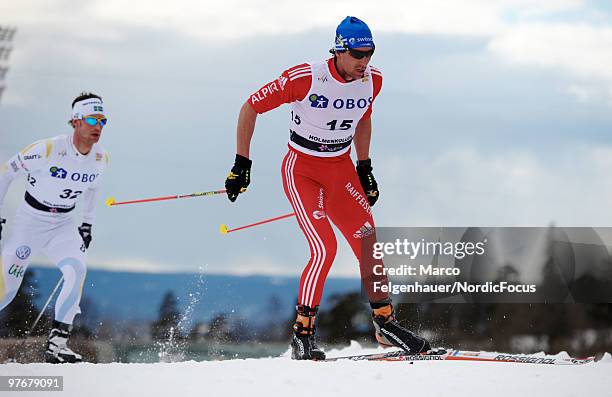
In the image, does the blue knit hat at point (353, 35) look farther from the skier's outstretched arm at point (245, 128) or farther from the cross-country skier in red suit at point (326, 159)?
the skier's outstretched arm at point (245, 128)

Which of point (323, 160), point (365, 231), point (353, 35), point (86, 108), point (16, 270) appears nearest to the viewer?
point (353, 35)

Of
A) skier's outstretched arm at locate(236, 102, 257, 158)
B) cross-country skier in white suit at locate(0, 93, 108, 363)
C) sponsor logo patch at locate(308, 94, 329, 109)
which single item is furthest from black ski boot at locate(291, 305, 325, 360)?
cross-country skier in white suit at locate(0, 93, 108, 363)

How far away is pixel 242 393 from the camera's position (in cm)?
497

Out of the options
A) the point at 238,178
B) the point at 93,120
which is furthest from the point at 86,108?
the point at 238,178

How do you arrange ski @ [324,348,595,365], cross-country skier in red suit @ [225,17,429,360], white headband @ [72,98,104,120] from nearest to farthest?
1. cross-country skier in red suit @ [225,17,429,360]
2. ski @ [324,348,595,365]
3. white headband @ [72,98,104,120]

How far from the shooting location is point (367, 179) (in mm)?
6234

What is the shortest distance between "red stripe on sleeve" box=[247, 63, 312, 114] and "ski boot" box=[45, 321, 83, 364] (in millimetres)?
2649

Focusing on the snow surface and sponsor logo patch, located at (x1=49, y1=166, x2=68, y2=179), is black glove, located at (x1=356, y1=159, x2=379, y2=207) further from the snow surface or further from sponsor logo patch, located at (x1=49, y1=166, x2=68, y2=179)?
sponsor logo patch, located at (x1=49, y1=166, x2=68, y2=179)

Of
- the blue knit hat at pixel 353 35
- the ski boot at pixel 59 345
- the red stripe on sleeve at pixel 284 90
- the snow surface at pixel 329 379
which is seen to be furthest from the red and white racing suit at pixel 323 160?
the ski boot at pixel 59 345

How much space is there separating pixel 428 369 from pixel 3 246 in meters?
3.85

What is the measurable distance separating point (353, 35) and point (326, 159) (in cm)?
96

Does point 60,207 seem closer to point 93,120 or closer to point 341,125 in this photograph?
point 93,120

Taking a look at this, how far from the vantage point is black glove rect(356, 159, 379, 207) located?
20.5 feet

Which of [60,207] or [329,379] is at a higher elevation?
[60,207]
